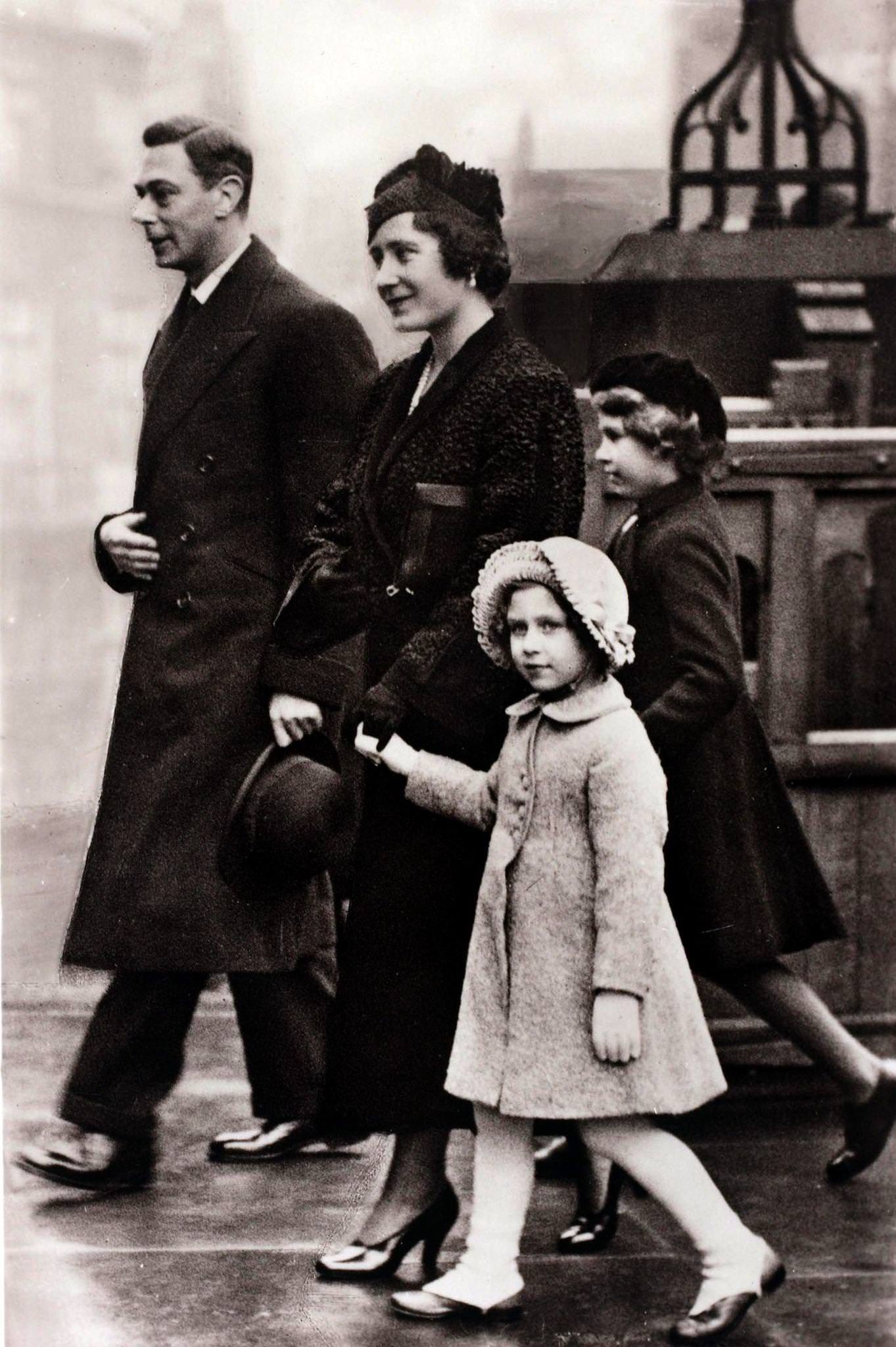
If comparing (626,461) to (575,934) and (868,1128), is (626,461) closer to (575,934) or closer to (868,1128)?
(575,934)

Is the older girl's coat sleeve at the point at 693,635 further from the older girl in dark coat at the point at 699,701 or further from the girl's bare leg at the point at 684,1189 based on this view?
the girl's bare leg at the point at 684,1189

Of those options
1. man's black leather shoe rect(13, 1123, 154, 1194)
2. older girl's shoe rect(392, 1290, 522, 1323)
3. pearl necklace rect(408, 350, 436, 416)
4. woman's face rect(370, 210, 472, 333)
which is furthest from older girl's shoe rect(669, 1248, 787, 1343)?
woman's face rect(370, 210, 472, 333)

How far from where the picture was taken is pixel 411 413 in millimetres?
3498

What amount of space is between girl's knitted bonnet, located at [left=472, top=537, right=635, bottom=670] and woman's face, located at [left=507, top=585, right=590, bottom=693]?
0.03 meters

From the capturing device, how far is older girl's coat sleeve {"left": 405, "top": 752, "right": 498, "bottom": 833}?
3.40 meters

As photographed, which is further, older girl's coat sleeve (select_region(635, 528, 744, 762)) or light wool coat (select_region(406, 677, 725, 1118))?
older girl's coat sleeve (select_region(635, 528, 744, 762))

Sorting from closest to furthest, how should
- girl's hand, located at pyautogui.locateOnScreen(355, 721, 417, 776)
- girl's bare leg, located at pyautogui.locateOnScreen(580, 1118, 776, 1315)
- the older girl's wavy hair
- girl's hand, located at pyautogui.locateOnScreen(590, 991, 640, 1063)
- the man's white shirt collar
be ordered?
girl's hand, located at pyautogui.locateOnScreen(590, 991, 640, 1063) < girl's bare leg, located at pyautogui.locateOnScreen(580, 1118, 776, 1315) < girl's hand, located at pyautogui.locateOnScreen(355, 721, 417, 776) < the older girl's wavy hair < the man's white shirt collar

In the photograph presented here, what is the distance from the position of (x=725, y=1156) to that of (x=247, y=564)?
A: 167 centimetres

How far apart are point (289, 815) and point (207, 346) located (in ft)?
3.40

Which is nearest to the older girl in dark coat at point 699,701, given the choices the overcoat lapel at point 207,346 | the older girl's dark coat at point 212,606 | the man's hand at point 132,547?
the older girl's dark coat at point 212,606

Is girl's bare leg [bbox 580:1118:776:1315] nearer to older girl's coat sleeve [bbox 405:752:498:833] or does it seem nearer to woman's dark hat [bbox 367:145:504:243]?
older girl's coat sleeve [bbox 405:752:498:833]

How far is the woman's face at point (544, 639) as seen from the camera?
3270 millimetres

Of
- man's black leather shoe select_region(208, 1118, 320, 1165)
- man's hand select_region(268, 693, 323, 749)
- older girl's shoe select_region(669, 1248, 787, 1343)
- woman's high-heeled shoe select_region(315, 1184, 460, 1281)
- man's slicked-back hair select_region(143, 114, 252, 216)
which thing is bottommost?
older girl's shoe select_region(669, 1248, 787, 1343)

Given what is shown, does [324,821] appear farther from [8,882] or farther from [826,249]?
[826,249]
